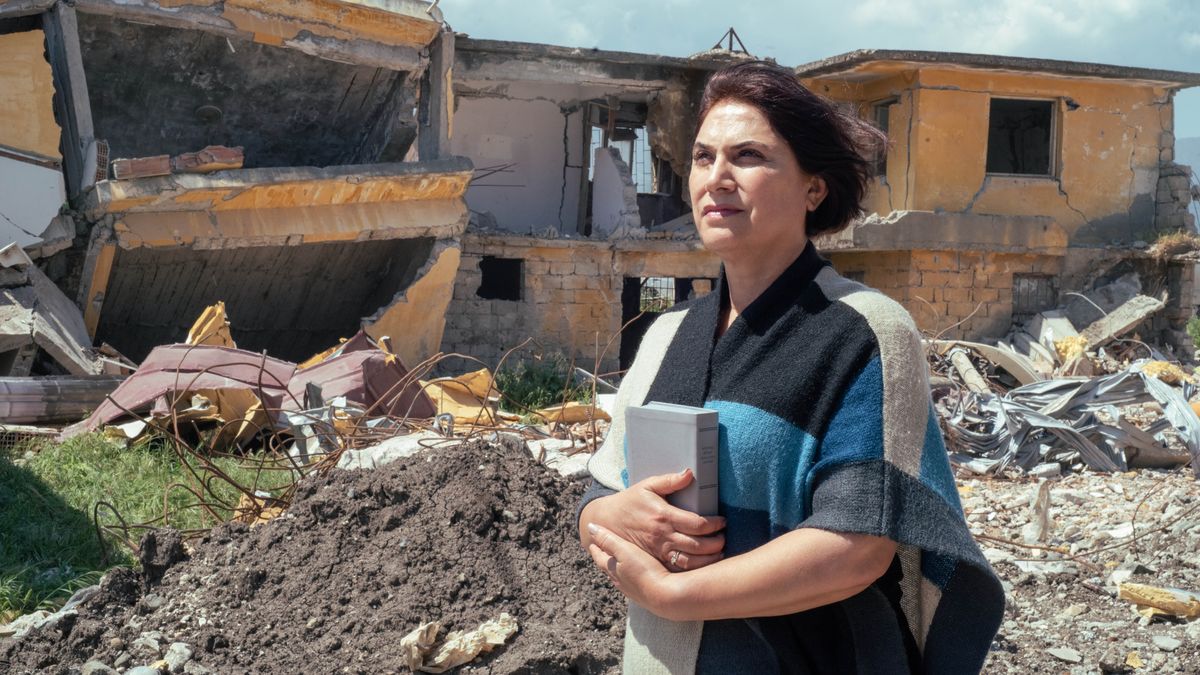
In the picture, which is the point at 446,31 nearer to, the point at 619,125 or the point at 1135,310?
the point at 619,125

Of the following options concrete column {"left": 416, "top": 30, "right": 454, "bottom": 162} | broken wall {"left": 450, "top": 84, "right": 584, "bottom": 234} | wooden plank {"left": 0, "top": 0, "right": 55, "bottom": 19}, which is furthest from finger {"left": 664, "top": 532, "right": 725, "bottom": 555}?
broken wall {"left": 450, "top": 84, "right": 584, "bottom": 234}

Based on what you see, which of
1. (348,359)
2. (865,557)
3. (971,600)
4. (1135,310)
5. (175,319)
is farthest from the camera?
(1135,310)

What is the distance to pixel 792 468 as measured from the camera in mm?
1612

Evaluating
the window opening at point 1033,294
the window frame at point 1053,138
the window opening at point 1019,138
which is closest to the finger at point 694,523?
the window opening at point 1033,294

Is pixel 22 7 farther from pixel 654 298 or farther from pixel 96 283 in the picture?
pixel 654 298

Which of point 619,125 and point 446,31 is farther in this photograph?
point 619,125

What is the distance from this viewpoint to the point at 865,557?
153 cm

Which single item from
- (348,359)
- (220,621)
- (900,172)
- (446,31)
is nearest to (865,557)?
(220,621)

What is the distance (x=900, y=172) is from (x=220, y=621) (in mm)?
13809

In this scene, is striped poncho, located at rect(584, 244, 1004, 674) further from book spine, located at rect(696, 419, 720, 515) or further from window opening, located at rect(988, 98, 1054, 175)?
window opening, located at rect(988, 98, 1054, 175)

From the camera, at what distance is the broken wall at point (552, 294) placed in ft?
46.8

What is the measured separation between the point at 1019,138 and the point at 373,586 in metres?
17.0

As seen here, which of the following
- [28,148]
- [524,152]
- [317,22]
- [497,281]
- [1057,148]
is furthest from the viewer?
[524,152]

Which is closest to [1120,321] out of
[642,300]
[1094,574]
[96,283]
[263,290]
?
[642,300]
